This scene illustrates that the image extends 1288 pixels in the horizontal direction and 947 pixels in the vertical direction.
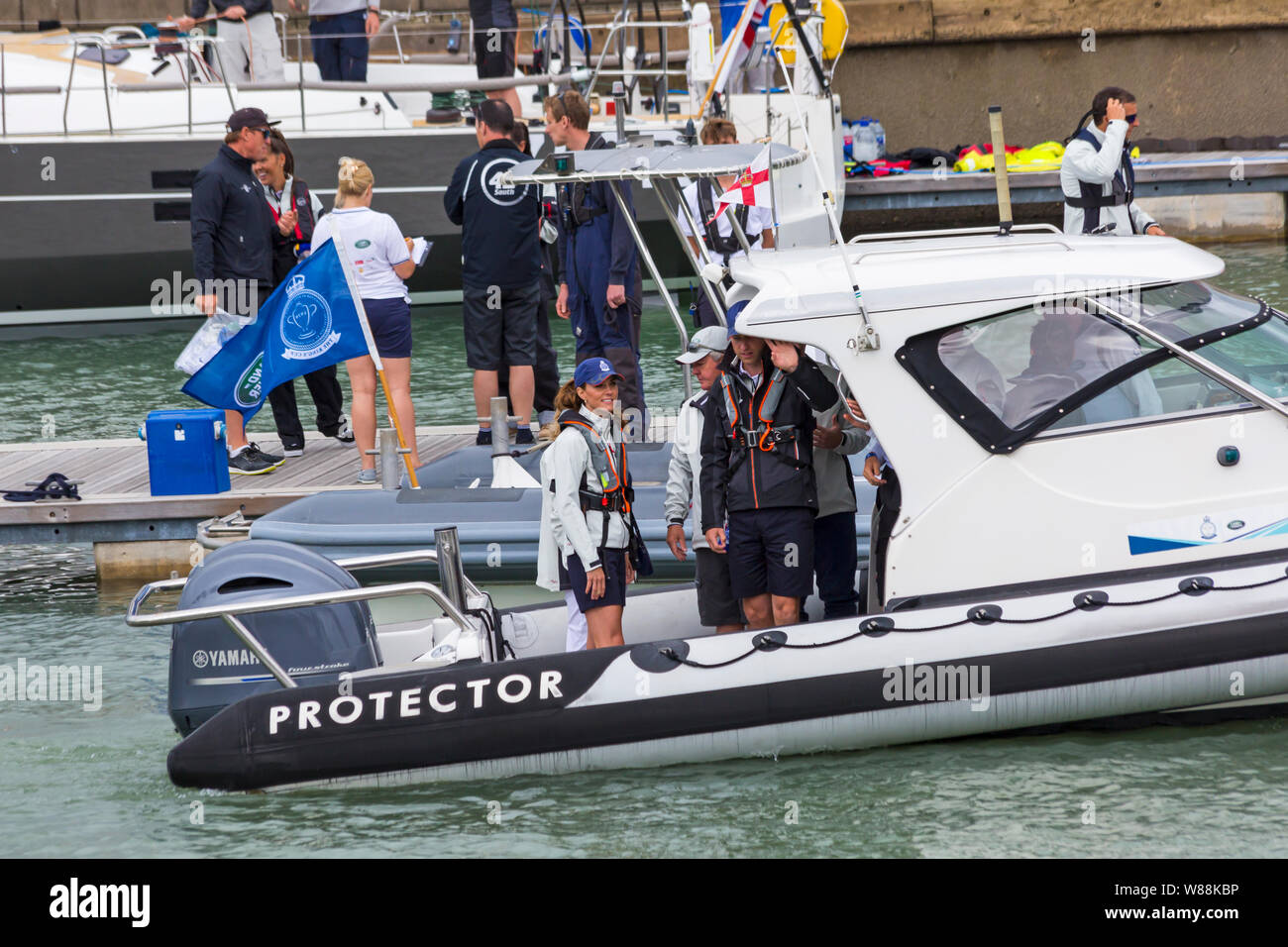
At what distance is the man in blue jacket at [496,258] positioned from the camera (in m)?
8.77

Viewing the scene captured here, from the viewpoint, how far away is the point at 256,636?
5426mm

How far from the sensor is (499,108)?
28.5ft

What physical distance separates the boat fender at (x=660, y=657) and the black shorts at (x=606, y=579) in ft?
1.65

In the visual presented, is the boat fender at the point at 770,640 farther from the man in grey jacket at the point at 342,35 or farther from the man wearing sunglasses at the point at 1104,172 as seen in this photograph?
the man in grey jacket at the point at 342,35

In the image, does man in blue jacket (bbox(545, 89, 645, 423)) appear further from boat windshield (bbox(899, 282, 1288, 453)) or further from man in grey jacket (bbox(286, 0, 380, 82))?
man in grey jacket (bbox(286, 0, 380, 82))

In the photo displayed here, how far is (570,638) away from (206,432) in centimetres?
314

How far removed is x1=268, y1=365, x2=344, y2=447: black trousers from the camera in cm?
930

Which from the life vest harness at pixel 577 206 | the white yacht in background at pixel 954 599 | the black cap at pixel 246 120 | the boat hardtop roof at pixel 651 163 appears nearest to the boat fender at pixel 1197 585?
the white yacht in background at pixel 954 599

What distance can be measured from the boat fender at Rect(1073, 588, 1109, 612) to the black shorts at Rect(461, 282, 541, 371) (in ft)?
15.0

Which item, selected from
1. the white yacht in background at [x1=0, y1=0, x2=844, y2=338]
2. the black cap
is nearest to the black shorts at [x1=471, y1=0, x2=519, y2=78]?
the white yacht in background at [x1=0, y1=0, x2=844, y2=338]

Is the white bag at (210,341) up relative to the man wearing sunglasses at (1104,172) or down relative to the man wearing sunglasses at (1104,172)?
down

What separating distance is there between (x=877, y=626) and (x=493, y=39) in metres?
12.3

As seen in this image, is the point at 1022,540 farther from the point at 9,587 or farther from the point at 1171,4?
the point at 1171,4

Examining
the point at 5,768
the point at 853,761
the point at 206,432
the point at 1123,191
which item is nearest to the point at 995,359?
the point at 853,761
